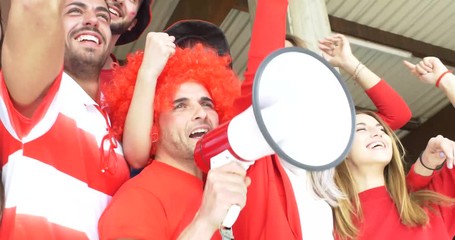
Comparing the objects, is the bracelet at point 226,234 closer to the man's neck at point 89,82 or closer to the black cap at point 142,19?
the man's neck at point 89,82

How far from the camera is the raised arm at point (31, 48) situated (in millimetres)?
1031

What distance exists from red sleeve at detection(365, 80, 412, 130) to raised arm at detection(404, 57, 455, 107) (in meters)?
0.11

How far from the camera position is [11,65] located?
1086 millimetres

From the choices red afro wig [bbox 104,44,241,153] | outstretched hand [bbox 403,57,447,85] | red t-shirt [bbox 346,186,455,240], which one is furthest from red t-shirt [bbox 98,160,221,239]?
outstretched hand [bbox 403,57,447,85]

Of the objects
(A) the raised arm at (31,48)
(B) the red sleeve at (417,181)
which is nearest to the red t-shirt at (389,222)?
(B) the red sleeve at (417,181)

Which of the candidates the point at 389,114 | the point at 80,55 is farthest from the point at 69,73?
the point at 389,114

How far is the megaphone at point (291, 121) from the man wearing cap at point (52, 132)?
290mm

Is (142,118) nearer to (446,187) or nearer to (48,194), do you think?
(48,194)

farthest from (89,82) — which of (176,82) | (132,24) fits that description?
(132,24)

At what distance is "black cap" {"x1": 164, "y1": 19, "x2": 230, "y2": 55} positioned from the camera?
5.90ft

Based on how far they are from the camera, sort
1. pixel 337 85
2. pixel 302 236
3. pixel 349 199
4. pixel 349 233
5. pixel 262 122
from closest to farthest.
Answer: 1. pixel 262 122
2. pixel 337 85
3. pixel 302 236
4. pixel 349 233
5. pixel 349 199

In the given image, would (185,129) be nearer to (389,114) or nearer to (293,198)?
(293,198)

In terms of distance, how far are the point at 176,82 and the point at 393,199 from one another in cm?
77

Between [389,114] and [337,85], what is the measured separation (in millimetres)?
900
